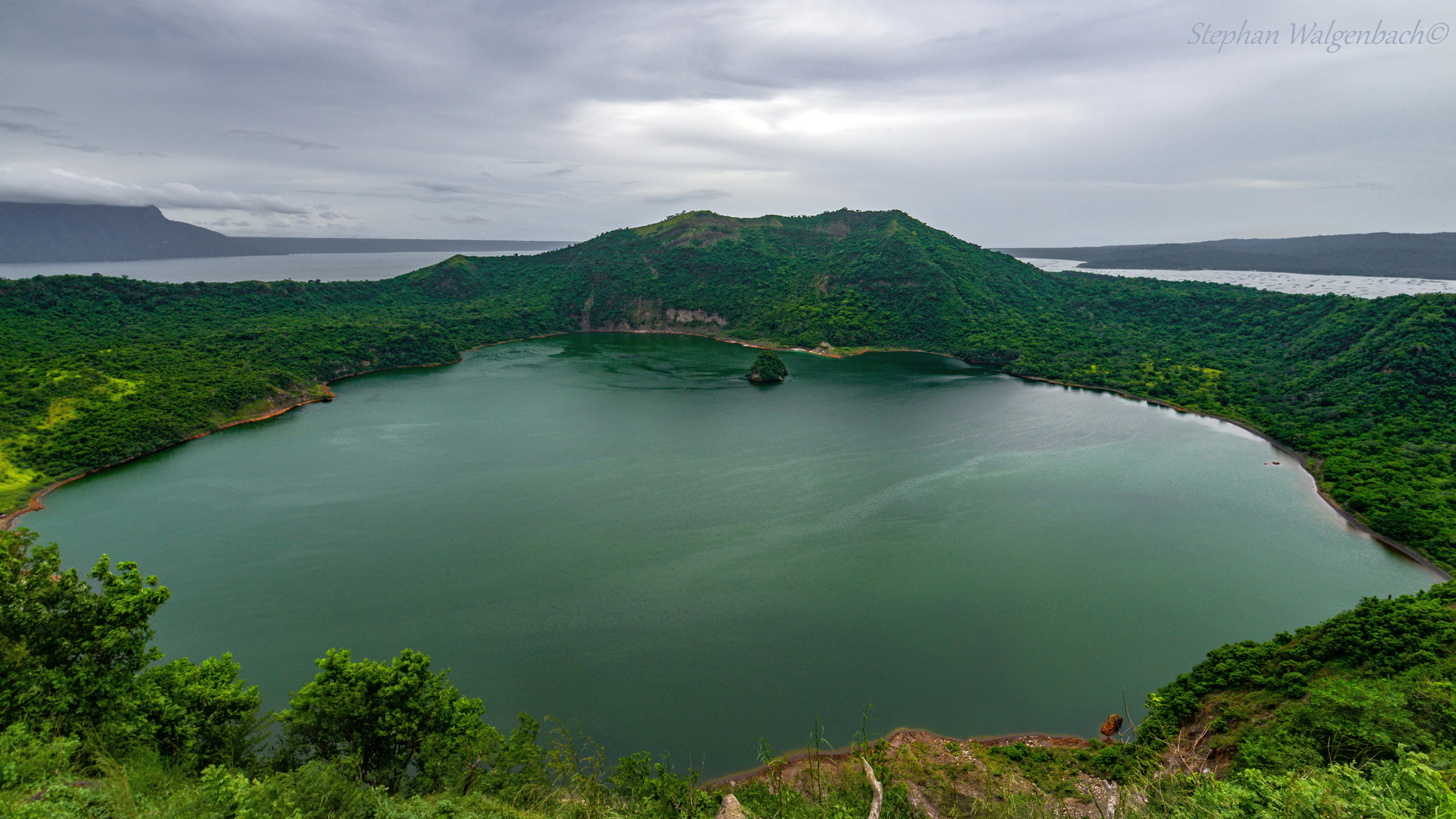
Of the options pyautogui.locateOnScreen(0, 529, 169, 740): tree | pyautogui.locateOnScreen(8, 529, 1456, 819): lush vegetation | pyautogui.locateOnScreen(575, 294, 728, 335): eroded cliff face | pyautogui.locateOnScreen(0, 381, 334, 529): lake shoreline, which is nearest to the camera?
pyautogui.locateOnScreen(8, 529, 1456, 819): lush vegetation

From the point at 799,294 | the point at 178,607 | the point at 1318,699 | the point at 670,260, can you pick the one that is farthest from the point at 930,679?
the point at 670,260

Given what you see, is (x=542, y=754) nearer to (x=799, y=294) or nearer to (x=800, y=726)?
(x=800, y=726)

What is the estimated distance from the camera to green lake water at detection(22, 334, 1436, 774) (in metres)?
21.9

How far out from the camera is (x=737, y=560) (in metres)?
30.1

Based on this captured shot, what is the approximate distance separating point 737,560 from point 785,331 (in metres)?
70.4

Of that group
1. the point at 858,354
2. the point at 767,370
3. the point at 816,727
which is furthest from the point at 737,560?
the point at 858,354

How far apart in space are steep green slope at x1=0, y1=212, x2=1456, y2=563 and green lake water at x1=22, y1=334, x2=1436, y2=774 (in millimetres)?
4242

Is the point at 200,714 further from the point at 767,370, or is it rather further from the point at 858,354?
the point at 858,354

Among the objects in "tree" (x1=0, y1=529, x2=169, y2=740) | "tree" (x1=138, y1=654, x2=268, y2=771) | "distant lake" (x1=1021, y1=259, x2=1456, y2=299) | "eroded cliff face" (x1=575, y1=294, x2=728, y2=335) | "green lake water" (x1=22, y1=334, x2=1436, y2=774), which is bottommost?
"green lake water" (x1=22, y1=334, x2=1436, y2=774)

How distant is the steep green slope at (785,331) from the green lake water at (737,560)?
13.9 feet

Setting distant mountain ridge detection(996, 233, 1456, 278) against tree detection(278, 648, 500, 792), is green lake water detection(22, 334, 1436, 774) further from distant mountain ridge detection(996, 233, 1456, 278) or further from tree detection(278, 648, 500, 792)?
distant mountain ridge detection(996, 233, 1456, 278)

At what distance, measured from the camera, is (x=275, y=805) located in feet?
30.5

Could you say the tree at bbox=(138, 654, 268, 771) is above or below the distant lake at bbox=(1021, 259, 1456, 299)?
below

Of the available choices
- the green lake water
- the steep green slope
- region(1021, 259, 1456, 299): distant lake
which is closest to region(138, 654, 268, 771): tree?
the green lake water
